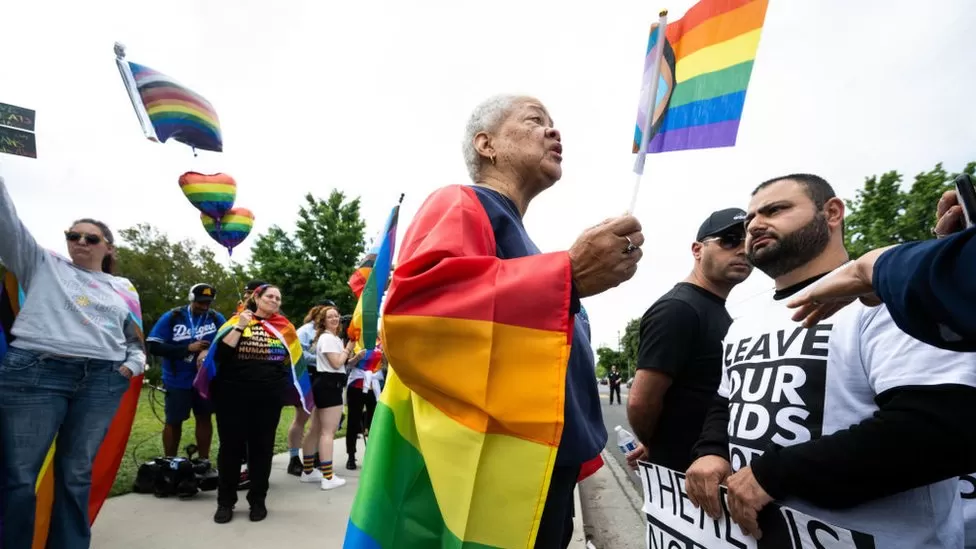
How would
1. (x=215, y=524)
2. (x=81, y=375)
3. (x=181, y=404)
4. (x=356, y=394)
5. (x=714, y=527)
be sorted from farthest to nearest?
(x=356, y=394), (x=181, y=404), (x=215, y=524), (x=81, y=375), (x=714, y=527)

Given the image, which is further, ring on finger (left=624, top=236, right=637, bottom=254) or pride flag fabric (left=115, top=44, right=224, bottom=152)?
pride flag fabric (left=115, top=44, right=224, bottom=152)

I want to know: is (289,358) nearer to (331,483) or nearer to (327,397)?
(327,397)

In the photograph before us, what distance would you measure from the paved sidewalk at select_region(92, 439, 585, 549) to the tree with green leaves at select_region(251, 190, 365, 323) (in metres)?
22.4

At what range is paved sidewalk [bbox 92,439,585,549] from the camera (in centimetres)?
338

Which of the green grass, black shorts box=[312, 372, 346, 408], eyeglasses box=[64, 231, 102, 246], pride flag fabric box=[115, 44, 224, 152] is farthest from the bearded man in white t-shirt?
pride flag fabric box=[115, 44, 224, 152]

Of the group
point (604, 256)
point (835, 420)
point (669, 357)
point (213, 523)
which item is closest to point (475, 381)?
point (604, 256)

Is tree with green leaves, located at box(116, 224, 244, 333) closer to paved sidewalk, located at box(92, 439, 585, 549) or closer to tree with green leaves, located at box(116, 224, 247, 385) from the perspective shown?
tree with green leaves, located at box(116, 224, 247, 385)

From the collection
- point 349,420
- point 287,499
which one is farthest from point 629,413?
point 349,420

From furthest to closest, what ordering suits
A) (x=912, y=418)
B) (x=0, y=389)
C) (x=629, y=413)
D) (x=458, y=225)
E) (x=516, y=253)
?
1. (x=0, y=389)
2. (x=629, y=413)
3. (x=516, y=253)
4. (x=458, y=225)
5. (x=912, y=418)

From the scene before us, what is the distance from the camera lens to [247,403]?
12.6 feet

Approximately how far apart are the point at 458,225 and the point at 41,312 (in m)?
2.79

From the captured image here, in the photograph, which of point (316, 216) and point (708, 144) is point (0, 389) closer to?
point (708, 144)

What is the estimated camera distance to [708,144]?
5.77 feet

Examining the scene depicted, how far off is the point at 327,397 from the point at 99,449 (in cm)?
220
